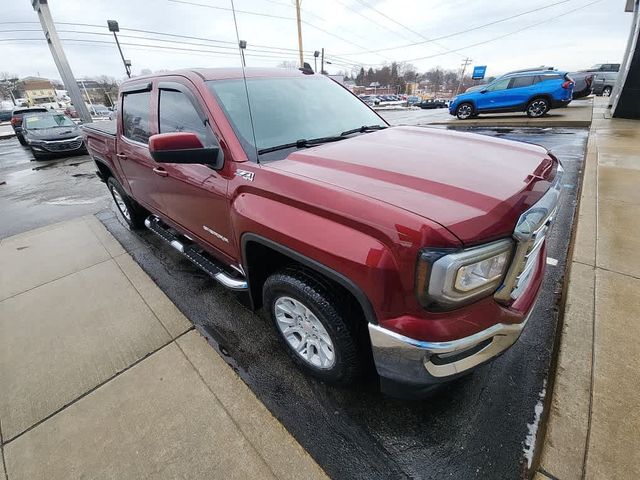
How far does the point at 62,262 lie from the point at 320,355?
3.70 m

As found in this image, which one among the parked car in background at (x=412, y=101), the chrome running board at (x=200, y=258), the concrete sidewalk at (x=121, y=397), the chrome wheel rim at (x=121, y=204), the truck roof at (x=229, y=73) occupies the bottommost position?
Result: the parked car in background at (x=412, y=101)

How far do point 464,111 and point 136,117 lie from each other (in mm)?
14509

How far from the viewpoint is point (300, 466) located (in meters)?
1.61

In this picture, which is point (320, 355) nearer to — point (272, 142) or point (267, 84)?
point (272, 142)

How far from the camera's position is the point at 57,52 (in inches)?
569

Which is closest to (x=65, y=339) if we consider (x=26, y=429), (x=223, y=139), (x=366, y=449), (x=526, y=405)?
(x=26, y=429)

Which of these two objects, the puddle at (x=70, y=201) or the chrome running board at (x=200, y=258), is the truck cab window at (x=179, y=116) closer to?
the chrome running board at (x=200, y=258)

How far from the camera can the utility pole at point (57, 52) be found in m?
13.8

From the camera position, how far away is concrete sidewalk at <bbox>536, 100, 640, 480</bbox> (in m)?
1.45

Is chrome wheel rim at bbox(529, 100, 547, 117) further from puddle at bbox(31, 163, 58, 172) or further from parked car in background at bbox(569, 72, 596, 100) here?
puddle at bbox(31, 163, 58, 172)


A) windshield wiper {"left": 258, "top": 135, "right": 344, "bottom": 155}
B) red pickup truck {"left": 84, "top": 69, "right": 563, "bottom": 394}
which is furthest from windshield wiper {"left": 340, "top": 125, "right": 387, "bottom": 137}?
windshield wiper {"left": 258, "top": 135, "right": 344, "bottom": 155}

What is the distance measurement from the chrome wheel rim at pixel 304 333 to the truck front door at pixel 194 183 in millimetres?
566

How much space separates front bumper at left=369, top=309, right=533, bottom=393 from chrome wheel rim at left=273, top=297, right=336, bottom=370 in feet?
1.34

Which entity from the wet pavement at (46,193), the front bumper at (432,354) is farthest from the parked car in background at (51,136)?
the front bumper at (432,354)
